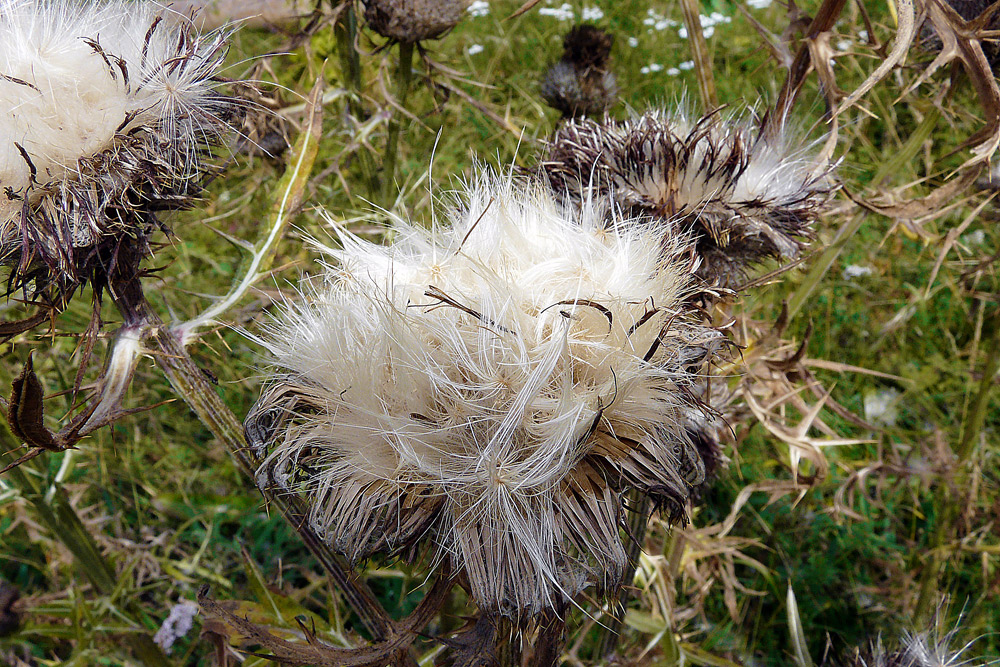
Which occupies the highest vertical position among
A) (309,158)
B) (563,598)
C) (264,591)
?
(309,158)

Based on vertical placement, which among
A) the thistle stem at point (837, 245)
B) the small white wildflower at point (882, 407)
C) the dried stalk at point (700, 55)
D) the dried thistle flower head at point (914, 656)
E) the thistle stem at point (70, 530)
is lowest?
the small white wildflower at point (882, 407)

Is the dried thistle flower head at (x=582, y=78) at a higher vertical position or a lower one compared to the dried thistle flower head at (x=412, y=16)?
lower

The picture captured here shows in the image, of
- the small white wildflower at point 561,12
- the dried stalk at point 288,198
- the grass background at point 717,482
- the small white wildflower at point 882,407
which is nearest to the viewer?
the dried stalk at point 288,198

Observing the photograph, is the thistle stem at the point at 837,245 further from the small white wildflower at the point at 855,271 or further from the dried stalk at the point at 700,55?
the small white wildflower at the point at 855,271

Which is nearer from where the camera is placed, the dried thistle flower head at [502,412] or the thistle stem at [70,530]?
the dried thistle flower head at [502,412]

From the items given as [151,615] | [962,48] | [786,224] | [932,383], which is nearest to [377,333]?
[786,224]

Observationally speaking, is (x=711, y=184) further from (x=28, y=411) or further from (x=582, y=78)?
(x=582, y=78)

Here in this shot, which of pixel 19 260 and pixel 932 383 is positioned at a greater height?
pixel 19 260

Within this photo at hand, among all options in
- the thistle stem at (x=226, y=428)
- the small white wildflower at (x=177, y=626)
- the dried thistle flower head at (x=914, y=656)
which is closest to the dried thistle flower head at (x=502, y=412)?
the thistle stem at (x=226, y=428)

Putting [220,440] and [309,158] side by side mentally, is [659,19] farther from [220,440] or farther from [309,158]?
[220,440]
